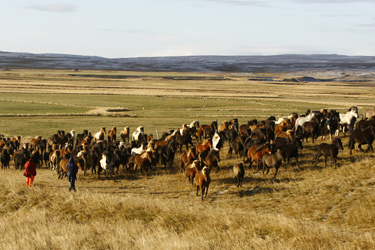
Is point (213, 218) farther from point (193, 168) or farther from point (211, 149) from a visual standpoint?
point (211, 149)

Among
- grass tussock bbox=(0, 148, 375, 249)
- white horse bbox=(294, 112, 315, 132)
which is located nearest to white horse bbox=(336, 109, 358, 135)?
white horse bbox=(294, 112, 315, 132)

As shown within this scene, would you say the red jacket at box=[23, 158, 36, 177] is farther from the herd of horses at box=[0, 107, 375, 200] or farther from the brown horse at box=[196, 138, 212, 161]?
the brown horse at box=[196, 138, 212, 161]

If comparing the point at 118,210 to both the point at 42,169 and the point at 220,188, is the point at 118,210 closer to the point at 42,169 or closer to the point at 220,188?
the point at 220,188

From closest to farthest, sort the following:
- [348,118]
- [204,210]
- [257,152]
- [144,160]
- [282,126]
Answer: [204,210]
[257,152]
[144,160]
[348,118]
[282,126]

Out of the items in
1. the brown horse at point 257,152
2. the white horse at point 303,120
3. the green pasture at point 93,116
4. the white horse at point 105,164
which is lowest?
the green pasture at point 93,116

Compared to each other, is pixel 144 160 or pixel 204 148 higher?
pixel 204 148

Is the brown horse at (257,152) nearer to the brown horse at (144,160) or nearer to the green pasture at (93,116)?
the brown horse at (144,160)

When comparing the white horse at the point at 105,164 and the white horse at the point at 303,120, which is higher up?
the white horse at the point at 303,120

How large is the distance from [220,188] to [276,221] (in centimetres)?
774

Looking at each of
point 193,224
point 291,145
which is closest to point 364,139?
point 291,145

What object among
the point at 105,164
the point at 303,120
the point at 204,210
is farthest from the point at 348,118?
the point at 204,210

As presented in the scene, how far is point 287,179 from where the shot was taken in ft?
60.4

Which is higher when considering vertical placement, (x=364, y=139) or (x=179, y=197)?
(x=364, y=139)

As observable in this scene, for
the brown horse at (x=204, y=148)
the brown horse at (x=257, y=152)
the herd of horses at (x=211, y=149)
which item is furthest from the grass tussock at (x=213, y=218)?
the brown horse at (x=204, y=148)
